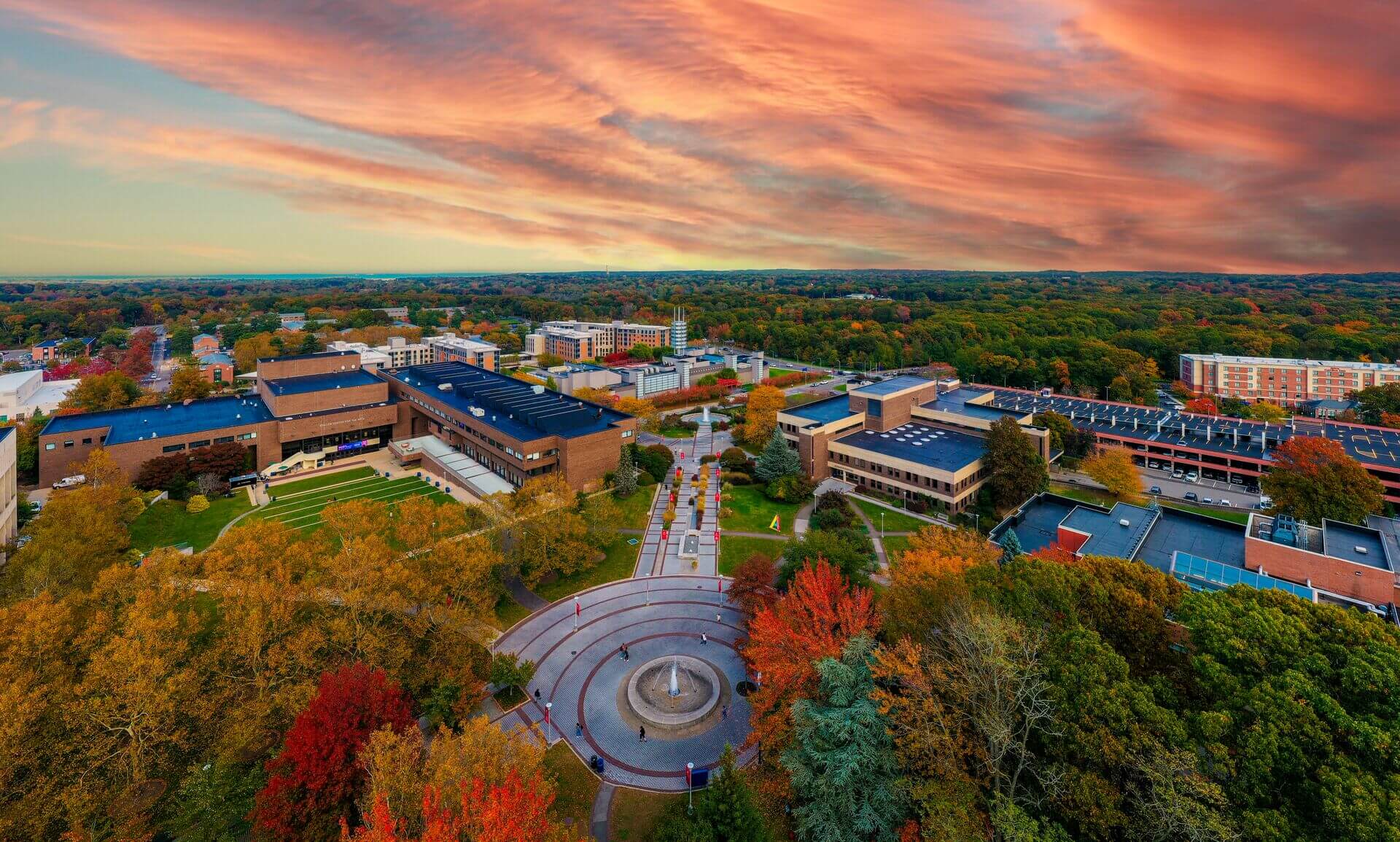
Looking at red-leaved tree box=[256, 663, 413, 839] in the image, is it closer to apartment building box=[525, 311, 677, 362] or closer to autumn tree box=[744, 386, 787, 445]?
autumn tree box=[744, 386, 787, 445]

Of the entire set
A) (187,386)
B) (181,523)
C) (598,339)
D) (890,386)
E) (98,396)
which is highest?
(598,339)

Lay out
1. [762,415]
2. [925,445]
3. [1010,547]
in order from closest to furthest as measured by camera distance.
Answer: [1010,547]
[925,445]
[762,415]

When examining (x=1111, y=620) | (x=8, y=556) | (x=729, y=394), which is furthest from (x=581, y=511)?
(x=729, y=394)

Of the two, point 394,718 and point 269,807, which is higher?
point 394,718

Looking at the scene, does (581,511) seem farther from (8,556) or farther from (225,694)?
(8,556)

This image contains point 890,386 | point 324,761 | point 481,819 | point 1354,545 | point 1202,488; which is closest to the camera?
point 481,819

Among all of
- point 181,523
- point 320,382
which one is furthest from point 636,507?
point 320,382

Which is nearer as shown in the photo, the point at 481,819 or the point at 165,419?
the point at 481,819

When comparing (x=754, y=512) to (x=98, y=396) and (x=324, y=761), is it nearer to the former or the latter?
(x=324, y=761)
